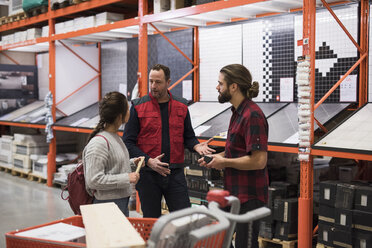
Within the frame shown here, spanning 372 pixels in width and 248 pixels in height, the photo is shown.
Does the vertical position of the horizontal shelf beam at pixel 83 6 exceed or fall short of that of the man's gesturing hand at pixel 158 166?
it exceeds it

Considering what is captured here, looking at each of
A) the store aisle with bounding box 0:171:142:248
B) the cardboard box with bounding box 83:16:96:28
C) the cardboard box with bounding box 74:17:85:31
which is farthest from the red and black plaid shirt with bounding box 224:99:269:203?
the cardboard box with bounding box 74:17:85:31

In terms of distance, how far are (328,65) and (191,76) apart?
248 centimetres

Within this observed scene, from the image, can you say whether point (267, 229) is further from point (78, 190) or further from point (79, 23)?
point (79, 23)

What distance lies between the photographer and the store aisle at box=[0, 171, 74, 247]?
6246 mm

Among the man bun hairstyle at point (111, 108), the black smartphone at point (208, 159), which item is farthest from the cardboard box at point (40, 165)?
the black smartphone at point (208, 159)

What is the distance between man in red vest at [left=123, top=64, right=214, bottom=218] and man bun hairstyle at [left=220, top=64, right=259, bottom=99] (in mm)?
857

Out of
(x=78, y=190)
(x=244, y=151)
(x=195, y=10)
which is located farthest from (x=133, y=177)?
(x=195, y=10)

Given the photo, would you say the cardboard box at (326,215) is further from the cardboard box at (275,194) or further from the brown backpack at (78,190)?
the brown backpack at (78,190)

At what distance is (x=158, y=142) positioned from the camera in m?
3.76

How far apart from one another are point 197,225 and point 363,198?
119 inches

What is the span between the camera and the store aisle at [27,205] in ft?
20.5

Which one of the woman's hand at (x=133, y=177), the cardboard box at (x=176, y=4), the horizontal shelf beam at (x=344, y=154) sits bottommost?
the horizontal shelf beam at (x=344, y=154)

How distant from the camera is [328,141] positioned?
446 centimetres

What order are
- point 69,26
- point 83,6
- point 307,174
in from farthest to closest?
1. point 69,26
2. point 83,6
3. point 307,174
